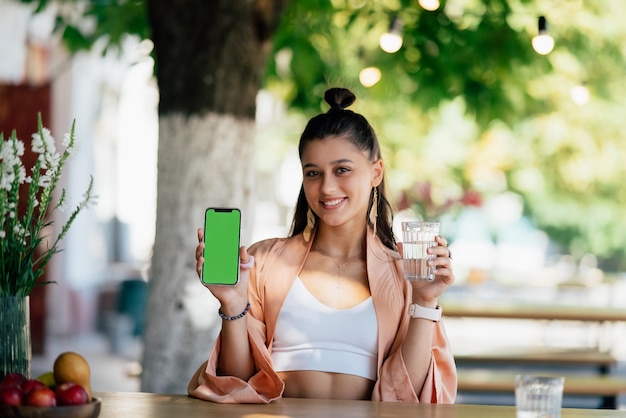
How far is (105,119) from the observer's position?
14625mm

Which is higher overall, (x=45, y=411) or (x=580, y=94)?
(x=580, y=94)

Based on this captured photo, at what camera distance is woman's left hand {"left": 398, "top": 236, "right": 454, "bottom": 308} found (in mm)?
2652

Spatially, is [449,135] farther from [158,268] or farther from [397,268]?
[397,268]

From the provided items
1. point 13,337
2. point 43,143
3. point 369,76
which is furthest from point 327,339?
point 369,76

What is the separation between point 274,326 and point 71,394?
0.83 meters

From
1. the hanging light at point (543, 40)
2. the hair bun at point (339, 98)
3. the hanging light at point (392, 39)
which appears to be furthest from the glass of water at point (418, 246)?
the hanging light at point (392, 39)

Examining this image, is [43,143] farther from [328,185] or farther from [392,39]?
[392,39]

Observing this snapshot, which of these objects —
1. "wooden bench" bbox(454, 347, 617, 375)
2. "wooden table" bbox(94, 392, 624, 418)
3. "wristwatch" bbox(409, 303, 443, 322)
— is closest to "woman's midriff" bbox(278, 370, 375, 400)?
"wooden table" bbox(94, 392, 624, 418)

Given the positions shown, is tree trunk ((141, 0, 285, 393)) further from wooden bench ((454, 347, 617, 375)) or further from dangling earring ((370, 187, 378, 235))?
wooden bench ((454, 347, 617, 375))

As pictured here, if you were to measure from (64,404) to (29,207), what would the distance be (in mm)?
644

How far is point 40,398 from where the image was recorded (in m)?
2.26

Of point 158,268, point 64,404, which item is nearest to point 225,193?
point 158,268

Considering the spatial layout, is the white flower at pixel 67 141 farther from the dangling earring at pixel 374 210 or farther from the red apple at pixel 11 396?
the dangling earring at pixel 374 210

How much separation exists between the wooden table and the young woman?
0.08 m
